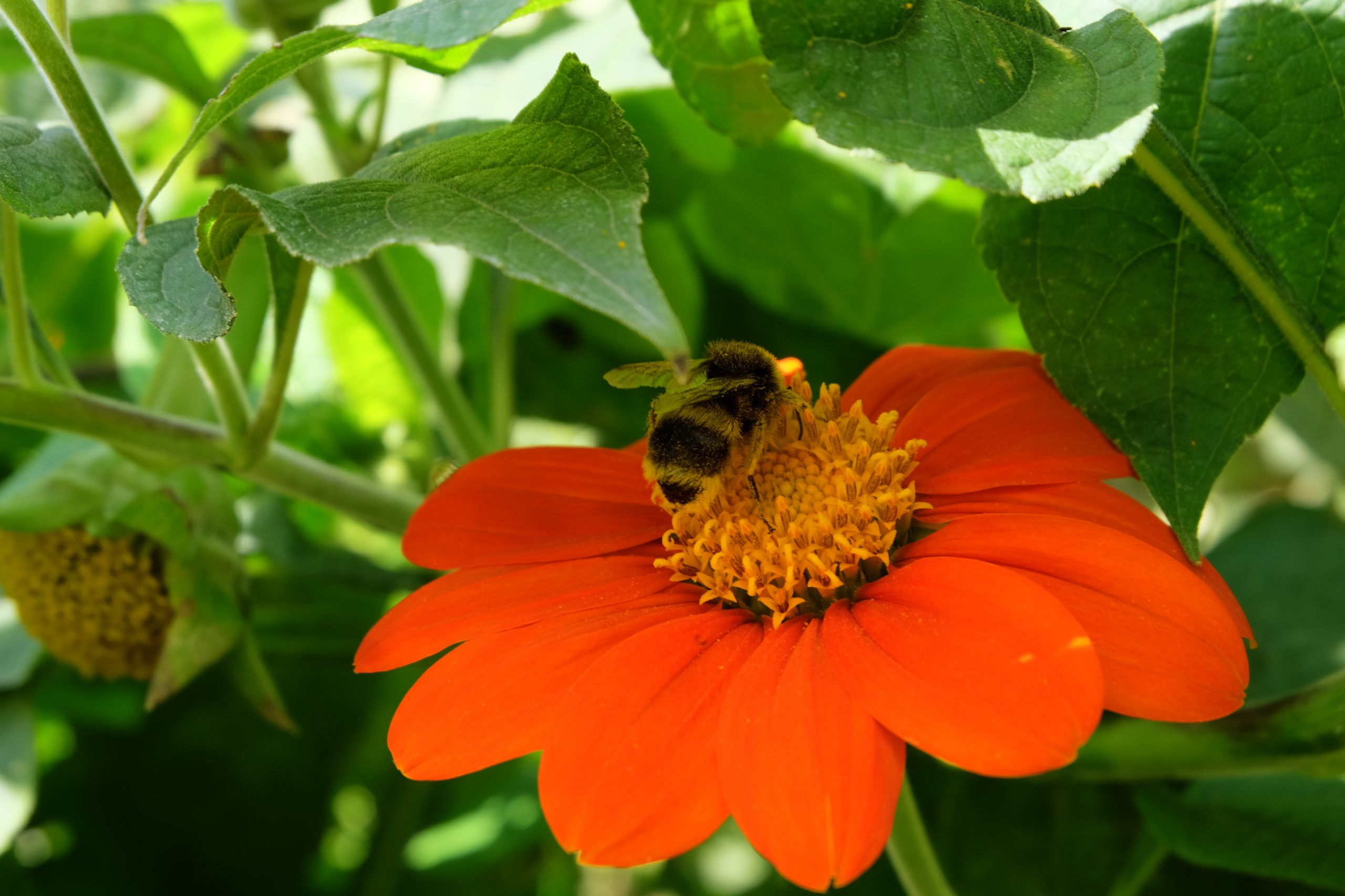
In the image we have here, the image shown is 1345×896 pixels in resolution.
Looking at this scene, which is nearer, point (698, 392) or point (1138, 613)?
point (1138, 613)

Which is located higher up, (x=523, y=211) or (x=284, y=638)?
(x=523, y=211)

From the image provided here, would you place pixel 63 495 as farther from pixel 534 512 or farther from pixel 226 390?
pixel 534 512

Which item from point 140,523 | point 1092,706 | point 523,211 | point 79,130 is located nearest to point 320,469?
point 140,523

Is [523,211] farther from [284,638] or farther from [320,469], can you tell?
[284,638]

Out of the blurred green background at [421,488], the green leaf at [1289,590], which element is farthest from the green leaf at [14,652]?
the green leaf at [1289,590]

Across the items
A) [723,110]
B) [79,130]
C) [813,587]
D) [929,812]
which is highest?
[79,130]


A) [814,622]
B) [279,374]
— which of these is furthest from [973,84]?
[279,374]

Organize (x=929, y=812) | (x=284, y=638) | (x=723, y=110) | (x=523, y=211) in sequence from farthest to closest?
(x=284, y=638) < (x=929, y=812) < (x=723, y=110) < (x=523, y=211)
